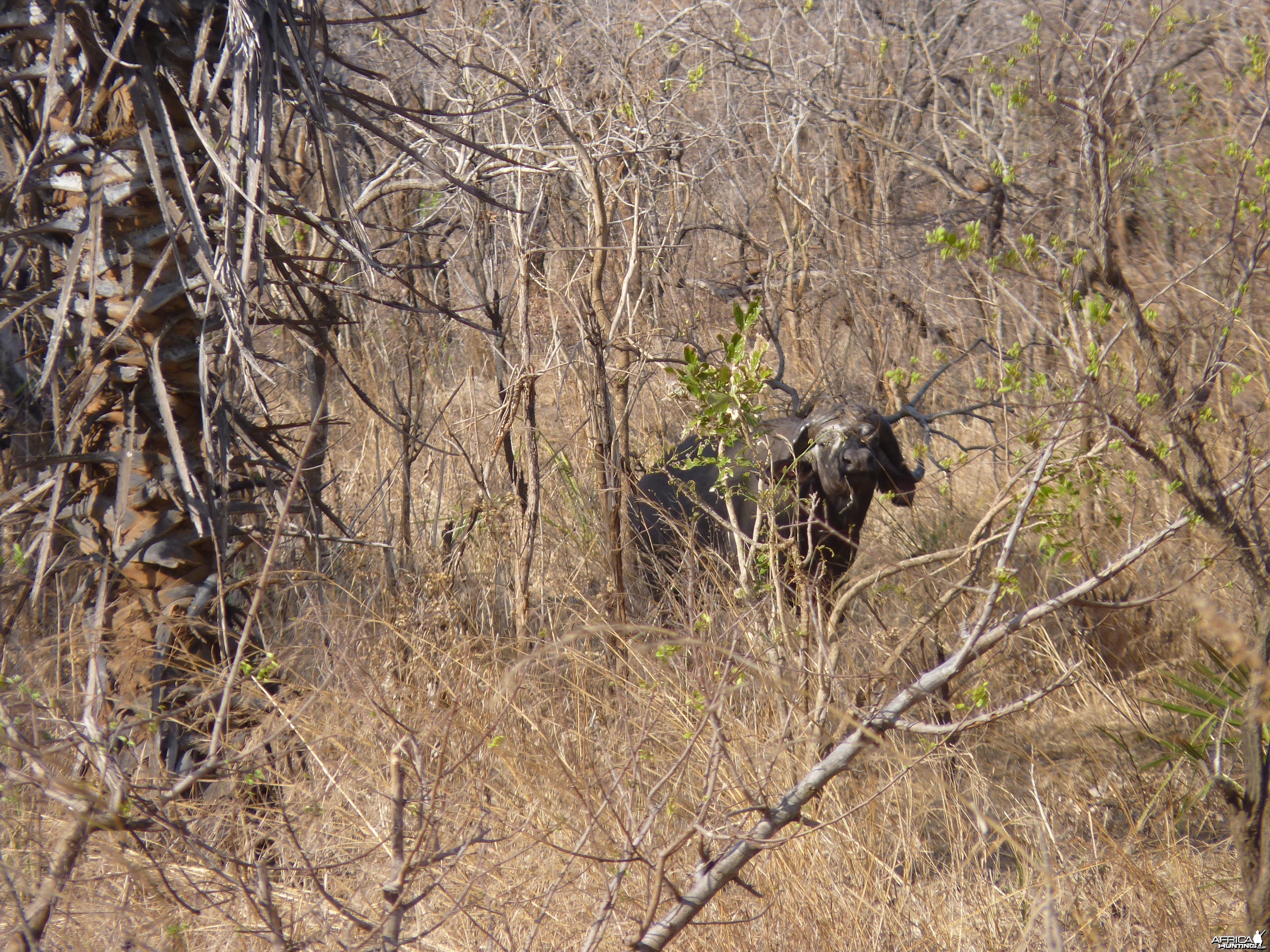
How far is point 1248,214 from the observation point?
3.66 metres

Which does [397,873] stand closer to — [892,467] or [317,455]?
[317,455]

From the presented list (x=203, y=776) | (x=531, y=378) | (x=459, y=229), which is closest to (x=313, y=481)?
(x=531, y=378)

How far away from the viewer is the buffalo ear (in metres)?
4.32

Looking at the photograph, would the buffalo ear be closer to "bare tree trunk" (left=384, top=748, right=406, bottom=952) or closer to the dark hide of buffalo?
the dark hide of buffalo

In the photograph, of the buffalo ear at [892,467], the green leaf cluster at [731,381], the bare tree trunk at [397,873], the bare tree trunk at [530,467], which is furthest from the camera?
the bare tree trunk at [530,467]

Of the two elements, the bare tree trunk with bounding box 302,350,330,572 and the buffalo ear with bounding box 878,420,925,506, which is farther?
the buffalo ear with bounding box 878,420,925,506

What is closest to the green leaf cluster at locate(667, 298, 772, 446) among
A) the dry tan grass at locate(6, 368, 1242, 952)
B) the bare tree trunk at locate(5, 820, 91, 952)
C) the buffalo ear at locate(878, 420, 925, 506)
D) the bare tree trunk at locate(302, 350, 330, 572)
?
the dry tan grass at locate(6, 368, 1242, 952)

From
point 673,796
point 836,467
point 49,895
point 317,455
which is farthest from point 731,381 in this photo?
point 49,895

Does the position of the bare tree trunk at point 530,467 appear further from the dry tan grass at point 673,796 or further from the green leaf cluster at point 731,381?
the green leaf cluster at point 731,381

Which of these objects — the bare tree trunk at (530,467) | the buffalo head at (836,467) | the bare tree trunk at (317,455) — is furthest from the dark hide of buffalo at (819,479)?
the bare tree trunk at (317,455)

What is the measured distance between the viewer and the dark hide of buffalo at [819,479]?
410cm

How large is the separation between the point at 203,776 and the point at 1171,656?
421cm

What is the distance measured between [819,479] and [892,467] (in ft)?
1.03

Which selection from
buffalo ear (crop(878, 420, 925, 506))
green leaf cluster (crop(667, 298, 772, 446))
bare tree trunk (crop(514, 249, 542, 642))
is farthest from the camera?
bare tree trunk (crop(514, 249, 542, 642))
